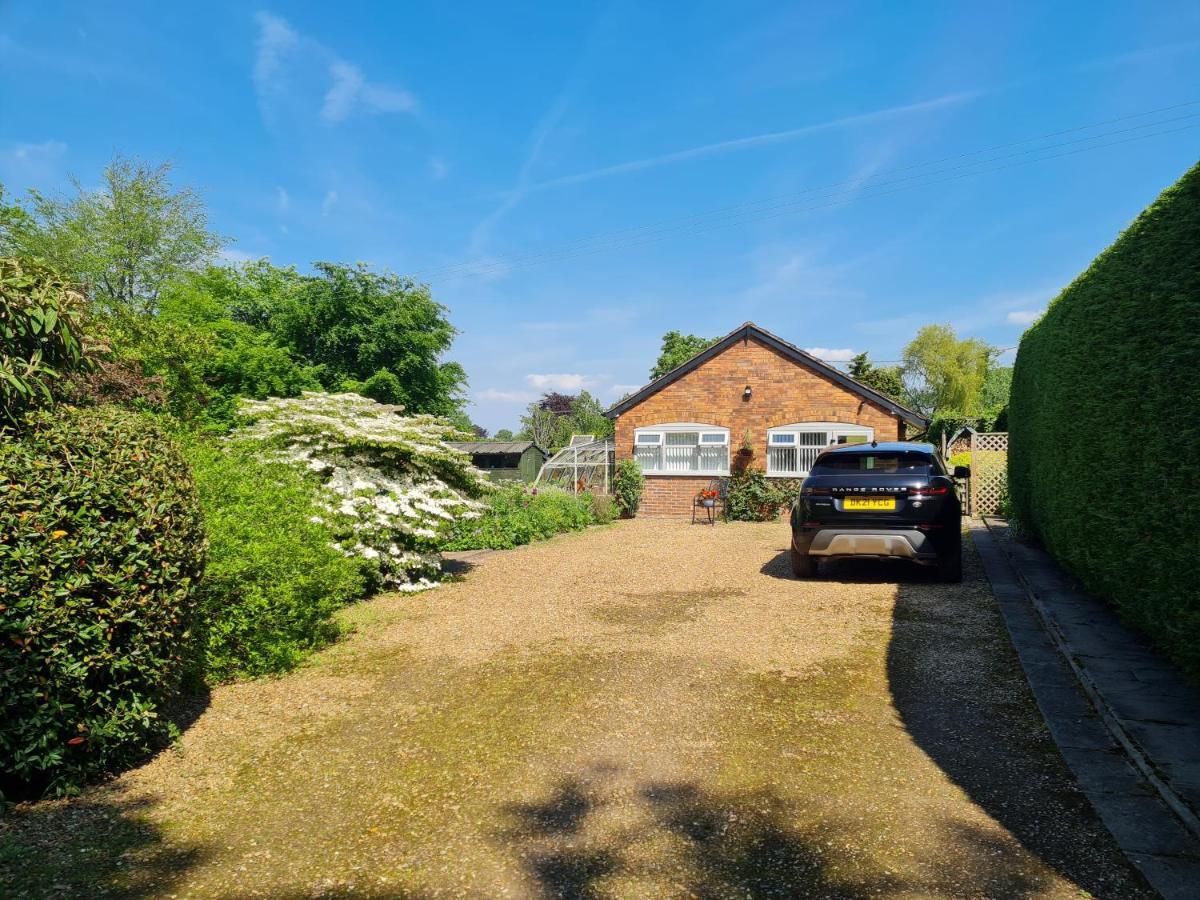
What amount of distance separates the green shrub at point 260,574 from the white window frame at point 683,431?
1352 cm

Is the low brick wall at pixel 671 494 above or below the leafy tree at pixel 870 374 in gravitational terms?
below

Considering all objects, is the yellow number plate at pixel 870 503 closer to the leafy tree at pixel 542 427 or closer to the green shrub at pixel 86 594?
the green shrub at pixel 86 594

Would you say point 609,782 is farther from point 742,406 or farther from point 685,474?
point 742,406

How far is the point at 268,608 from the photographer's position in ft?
16.1

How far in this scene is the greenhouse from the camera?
63.9 ft

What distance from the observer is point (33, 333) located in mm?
3252

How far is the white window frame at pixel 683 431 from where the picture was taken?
18.9m

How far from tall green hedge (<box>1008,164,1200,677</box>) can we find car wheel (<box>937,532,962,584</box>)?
997 mm

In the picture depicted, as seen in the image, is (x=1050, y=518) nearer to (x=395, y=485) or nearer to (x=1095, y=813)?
(x=1095, y=813)

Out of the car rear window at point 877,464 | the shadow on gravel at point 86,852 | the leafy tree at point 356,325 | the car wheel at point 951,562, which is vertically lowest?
the shadow on gravel at point 86,852

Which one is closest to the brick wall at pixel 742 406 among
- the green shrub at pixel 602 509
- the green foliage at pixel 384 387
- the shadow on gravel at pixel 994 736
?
the green shrub at pixel 602 509

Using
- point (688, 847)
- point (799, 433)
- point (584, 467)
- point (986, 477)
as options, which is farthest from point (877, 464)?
point (584, 467)

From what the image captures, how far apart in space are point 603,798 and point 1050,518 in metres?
7.10

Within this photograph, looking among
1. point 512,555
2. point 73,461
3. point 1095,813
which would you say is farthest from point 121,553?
point 512,555
